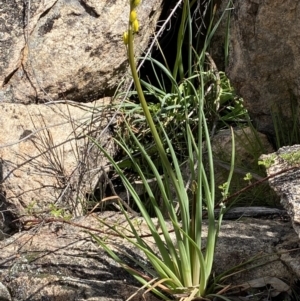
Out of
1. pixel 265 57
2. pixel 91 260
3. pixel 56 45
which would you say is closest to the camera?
pixel 91 260

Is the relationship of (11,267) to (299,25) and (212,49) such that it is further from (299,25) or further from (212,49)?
(212,49)

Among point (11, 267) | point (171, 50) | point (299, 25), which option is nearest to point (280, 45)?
point (299, 25)

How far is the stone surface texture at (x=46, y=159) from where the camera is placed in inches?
145

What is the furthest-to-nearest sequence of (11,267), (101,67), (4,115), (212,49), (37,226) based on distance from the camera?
1. (212,49)
2. (101,67)
3. (4,115)
4. (37,226)
5. (11,267)

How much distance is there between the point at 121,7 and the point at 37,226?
1338 millimetres

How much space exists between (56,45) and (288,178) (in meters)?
1.63

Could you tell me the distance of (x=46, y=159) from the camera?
375 centimetres

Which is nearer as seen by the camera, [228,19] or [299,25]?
[299,25]

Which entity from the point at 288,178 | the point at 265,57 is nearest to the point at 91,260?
the point at 288,178

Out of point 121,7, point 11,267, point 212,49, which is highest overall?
point 121,7

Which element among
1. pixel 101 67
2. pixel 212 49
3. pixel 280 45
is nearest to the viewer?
pixel 280 45

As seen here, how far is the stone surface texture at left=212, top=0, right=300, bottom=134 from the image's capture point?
346cm

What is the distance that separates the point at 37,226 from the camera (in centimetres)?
327

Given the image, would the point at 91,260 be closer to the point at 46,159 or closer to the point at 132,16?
the point at 46,159
